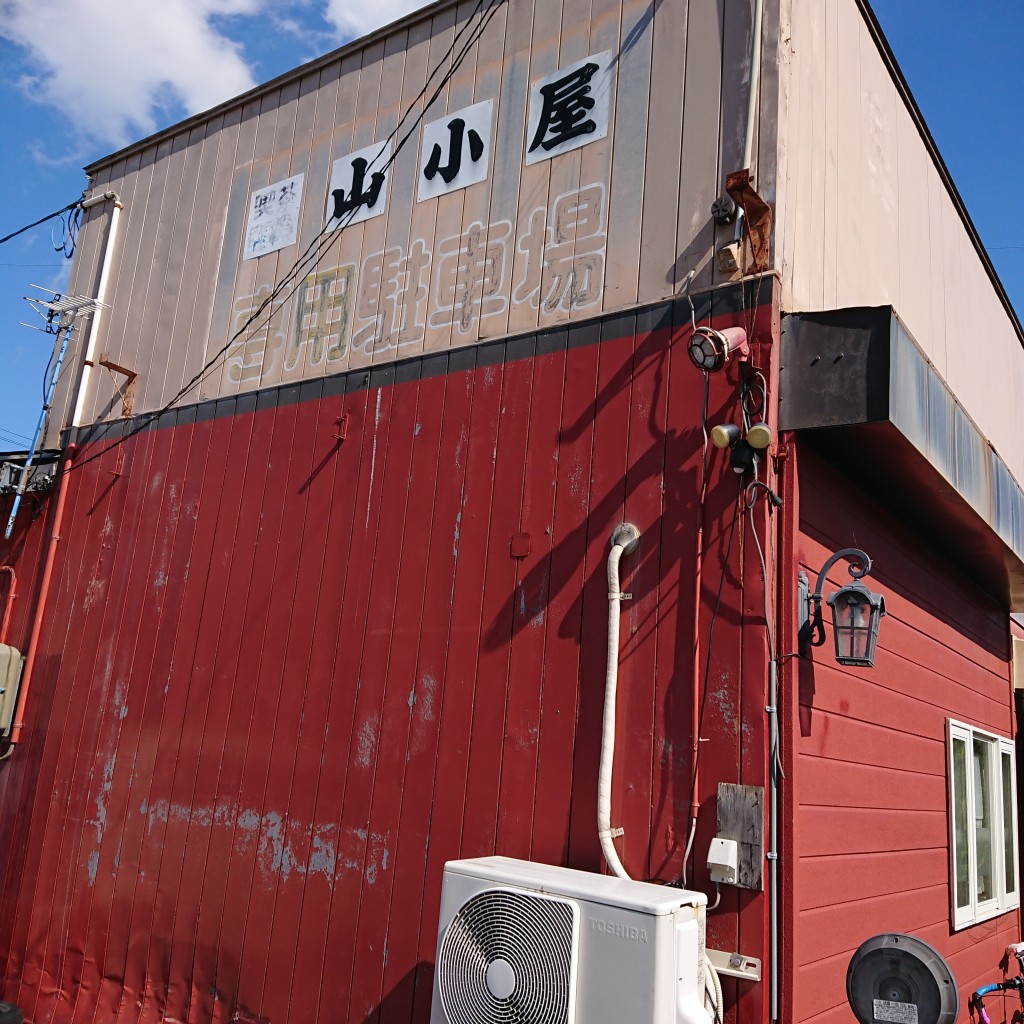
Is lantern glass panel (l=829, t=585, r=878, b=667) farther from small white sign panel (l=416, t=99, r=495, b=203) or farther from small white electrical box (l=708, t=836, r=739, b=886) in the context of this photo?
small white sign panel (l=416, t=99, r=495, b=203)

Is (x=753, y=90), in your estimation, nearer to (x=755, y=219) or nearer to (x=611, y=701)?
(x=755, y=219)

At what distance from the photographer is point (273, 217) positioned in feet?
22.9

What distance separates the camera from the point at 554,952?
3625 mm

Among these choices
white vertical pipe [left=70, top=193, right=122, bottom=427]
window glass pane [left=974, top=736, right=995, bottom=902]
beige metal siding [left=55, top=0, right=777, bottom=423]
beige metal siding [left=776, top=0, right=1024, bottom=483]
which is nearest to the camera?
beige metal siding [left=776, top=0, right=1024, bottom=483]

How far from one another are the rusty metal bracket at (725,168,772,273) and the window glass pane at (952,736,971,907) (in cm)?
352

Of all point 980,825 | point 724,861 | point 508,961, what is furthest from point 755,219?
point 980,825

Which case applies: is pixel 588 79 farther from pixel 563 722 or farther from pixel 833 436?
pixel 563 722

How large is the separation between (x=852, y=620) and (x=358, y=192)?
4.18 metres

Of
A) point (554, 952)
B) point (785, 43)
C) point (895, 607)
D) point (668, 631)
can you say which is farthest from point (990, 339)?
point (554, 952)

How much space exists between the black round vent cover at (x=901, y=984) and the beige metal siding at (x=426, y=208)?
293 centimetres

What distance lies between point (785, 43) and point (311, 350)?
130 inches

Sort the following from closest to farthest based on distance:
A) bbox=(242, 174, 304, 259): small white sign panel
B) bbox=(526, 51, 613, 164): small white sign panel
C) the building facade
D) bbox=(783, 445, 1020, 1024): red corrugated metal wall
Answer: bbox=(783, 445, 1020, 1024): red corrugated metal wall < the building facade < bbox=(526, 51, 613, 164): small white sign panel < bbox=(242, 174, 304, 259): small white sign panel

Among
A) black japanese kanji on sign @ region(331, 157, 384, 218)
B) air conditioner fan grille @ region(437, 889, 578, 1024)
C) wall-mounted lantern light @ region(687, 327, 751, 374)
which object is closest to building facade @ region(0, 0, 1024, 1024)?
black japanese kanji on sign @ region(331, 157, 384, 218)

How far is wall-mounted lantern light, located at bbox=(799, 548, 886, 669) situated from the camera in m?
4.23
